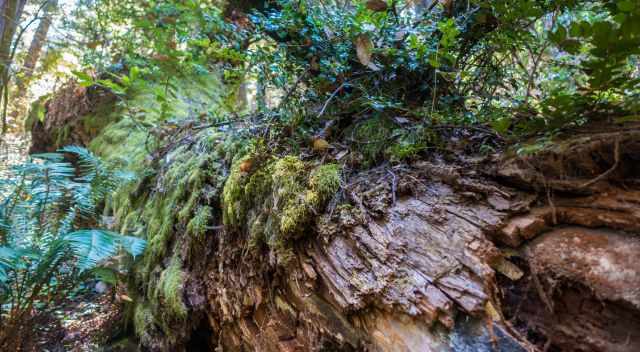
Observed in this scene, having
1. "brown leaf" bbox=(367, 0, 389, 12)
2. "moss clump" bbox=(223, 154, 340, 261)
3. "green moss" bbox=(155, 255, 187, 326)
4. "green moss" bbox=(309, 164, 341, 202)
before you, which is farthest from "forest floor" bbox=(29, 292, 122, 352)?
"brown leaf" bbox=(367, 0, 389, 12)

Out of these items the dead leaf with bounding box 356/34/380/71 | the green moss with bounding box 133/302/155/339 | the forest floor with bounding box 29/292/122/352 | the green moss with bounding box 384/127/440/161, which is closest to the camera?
the green moss with bounding box 384/127/440/161

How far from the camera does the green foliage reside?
2424 millimetres

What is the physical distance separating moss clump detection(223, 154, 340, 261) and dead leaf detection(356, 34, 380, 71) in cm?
60

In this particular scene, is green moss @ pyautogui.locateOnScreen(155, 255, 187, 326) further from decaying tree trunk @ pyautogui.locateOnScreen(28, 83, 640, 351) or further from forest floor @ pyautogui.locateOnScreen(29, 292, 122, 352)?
forest floor @ pyautogui.locateOnScreen(29, 292, 122, 352)

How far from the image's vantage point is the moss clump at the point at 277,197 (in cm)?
168

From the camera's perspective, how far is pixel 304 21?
2062mm

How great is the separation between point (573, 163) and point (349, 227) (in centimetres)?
91

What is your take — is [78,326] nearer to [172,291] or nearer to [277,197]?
[172,291]

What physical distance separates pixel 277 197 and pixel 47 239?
7.79 feet

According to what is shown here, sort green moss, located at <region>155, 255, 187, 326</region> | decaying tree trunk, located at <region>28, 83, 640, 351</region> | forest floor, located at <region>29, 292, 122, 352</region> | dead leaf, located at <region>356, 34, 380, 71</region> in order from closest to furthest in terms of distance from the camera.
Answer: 1. decaying tree trunk, located at <region>28, 83, 640, 351</region>
2. dead leaf, located at <region>356, 34, 380, 71</region>
3. green moss, located at <region>155, 255, 187, 326</region>
4. forest floor, located at <region>29, 292, 122, 352</region>

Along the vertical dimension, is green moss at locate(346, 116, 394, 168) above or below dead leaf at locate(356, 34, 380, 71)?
below

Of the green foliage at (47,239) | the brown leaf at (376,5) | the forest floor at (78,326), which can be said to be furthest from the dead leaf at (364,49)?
the forest floor at (78,326)

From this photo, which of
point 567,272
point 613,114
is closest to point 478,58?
point 613,114

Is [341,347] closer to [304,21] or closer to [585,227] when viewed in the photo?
[585,227]
